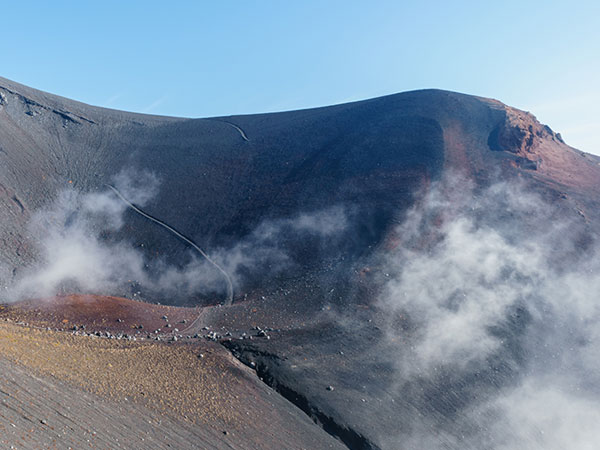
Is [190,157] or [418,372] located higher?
[190,157]

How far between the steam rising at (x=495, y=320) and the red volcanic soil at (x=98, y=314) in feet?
30.8

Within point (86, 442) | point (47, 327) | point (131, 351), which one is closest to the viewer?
point (86, 442)

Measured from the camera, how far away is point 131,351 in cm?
1473

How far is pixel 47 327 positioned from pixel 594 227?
25225 millimetres

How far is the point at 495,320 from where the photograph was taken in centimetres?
1742

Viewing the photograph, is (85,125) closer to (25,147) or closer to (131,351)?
(25,147)

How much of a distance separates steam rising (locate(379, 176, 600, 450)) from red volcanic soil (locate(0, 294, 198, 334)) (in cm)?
940

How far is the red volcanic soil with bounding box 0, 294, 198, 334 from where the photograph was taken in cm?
1819

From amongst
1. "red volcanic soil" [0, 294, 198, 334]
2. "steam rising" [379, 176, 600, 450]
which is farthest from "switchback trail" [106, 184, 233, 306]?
"steam rising" [379, 176, 600, 450]

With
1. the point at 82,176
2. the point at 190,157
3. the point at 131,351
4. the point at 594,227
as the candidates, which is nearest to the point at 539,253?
the point at 594,227

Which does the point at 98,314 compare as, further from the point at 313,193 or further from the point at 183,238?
the point at 313,193

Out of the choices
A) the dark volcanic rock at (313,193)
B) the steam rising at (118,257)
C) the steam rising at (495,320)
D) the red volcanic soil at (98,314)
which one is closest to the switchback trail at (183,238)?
the steam rising at (118,257)

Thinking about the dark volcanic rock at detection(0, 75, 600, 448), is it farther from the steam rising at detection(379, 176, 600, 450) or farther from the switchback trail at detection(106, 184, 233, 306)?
the switchback trail at detection(106, 184, 233, 306)

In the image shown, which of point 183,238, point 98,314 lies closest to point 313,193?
point 183,238
